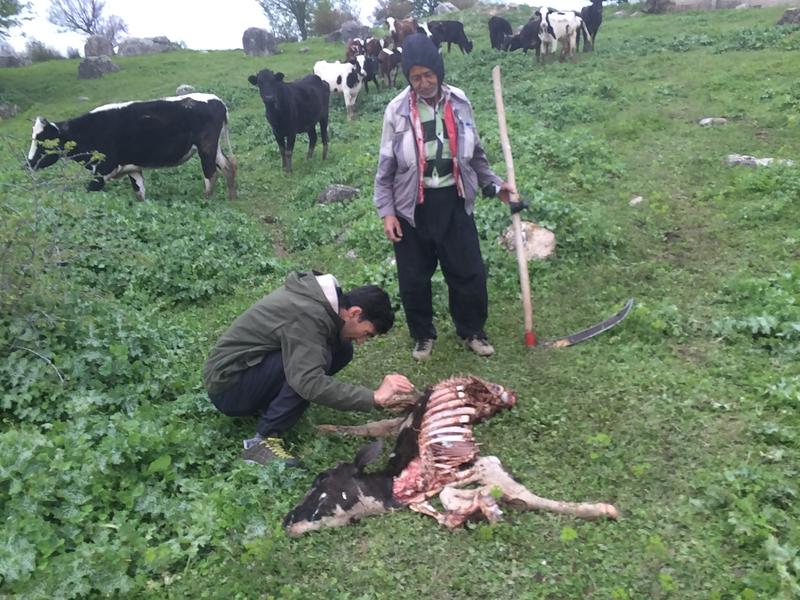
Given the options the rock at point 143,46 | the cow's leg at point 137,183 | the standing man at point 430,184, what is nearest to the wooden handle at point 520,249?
the standing man at point 430,184

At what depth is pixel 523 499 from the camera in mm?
3367

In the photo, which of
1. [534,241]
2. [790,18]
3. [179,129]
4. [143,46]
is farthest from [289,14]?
[534,241]

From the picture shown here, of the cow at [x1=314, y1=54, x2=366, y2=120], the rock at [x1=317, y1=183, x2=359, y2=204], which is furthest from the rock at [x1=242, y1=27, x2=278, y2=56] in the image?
the rock at [x1=317, y1=183, x2=359, y2=204]

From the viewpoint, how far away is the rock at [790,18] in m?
16.9

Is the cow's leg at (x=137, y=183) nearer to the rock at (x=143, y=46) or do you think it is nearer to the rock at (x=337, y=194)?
the rock at (x=337, y=194)

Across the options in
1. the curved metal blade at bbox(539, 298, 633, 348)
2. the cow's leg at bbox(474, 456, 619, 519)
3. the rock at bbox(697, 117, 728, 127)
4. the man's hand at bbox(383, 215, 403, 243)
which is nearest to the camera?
the cow's leg at bbox(474, 456, 619, 519)

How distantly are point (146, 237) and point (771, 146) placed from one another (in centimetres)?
849

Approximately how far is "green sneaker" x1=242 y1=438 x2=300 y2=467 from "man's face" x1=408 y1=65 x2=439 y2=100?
2456 mm

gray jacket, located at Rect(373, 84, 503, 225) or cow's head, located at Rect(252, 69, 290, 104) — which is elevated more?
cow's head, located at Rect(252, 69, 290, 104)

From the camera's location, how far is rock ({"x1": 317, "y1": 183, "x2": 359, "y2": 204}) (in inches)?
362

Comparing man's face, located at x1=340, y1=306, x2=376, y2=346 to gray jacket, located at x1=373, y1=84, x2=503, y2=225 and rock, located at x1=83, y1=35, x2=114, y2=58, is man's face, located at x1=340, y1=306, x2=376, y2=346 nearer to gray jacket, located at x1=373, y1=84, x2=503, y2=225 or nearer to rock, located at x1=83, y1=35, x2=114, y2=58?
gray jacket, located at x1=373, y1=84, x2=503, y2=225

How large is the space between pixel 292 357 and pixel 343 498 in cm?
83

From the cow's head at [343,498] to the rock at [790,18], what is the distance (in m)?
18.8

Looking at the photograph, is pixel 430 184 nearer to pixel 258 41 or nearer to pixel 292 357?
pixel 292 357
